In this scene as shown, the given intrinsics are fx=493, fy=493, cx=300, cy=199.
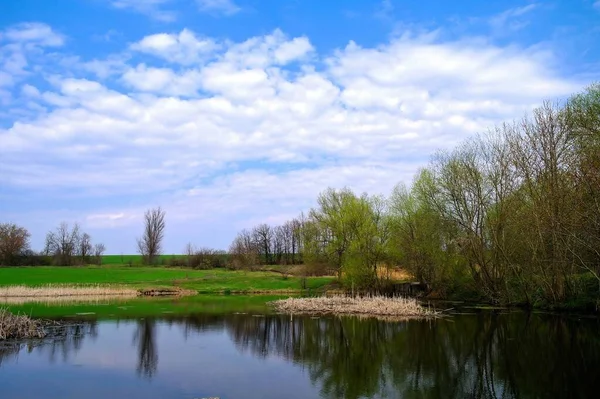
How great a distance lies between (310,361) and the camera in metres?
17.6

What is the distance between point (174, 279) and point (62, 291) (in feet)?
46.2

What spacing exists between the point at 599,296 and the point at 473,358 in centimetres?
1678

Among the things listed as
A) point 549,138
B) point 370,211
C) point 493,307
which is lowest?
point 493,307

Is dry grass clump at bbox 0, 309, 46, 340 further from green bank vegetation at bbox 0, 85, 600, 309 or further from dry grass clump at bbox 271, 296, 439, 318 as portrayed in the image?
green bank vegetation at bbox 0, 85, 600, 309

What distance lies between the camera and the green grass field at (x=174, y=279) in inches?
2110

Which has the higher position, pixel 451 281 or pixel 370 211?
pixel 370 211

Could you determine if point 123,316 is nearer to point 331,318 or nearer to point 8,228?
point 331,318

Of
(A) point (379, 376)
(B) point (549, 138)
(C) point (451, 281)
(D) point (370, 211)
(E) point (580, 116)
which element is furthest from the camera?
(D) point (370, 211)

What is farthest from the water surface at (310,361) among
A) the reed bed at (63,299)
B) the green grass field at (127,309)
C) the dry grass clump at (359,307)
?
the reed bed at (63,299)

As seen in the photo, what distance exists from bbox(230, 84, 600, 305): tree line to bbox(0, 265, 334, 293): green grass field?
507 centimetres

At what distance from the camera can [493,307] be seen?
36.6 m

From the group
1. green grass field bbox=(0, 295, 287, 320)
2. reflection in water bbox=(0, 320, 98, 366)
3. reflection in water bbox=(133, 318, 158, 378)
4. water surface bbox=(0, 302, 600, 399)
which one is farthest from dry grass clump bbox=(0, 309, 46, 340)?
green grass field bbox=(0, 295, 287, 320)

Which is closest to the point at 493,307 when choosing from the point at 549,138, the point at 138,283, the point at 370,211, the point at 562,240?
the point at 562,240

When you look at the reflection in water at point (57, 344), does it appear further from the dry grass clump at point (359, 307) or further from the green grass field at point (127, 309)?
the dry grass clump at point (359, 307)
